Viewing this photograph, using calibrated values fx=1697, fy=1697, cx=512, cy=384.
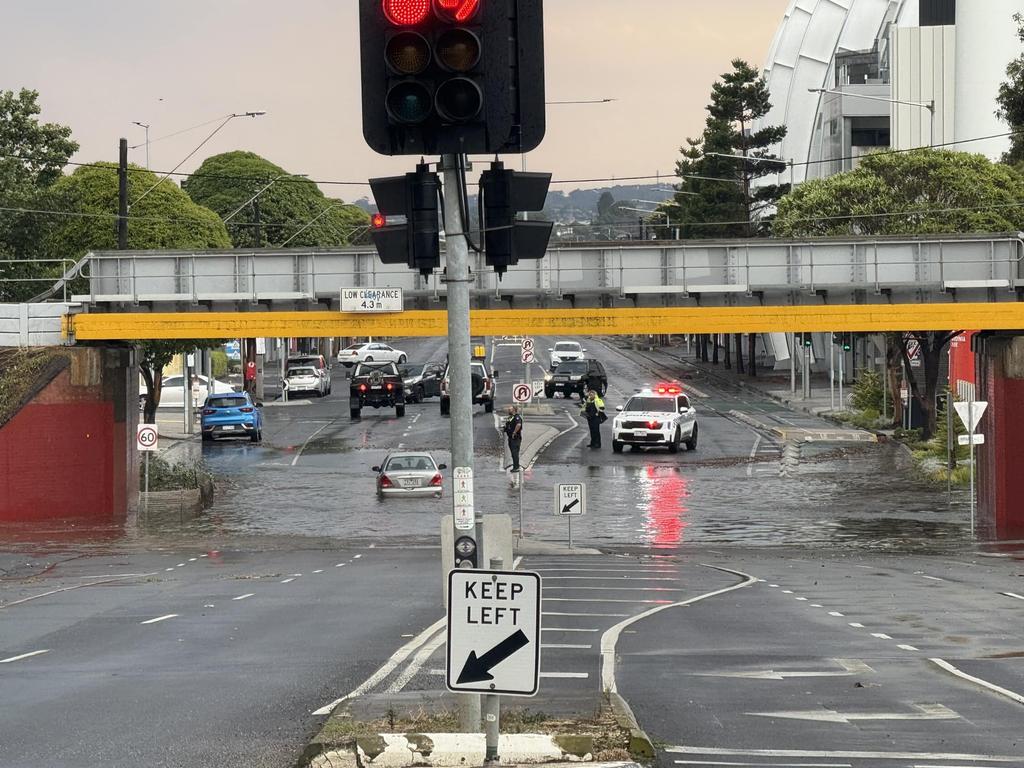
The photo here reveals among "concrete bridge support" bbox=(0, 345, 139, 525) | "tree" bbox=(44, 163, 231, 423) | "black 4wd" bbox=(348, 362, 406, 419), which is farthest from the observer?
"black 4wd" bbox=(348, 362, 406, 419)

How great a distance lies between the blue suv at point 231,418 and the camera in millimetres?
58938

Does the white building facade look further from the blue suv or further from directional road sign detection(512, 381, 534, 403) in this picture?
the blue suv

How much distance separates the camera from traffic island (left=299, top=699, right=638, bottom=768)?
9742 millimetres

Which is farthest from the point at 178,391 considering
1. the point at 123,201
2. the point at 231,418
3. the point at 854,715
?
the point at 854,715

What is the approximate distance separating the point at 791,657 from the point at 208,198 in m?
94.7

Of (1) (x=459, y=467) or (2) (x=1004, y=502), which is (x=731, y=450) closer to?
(2) (x=1004, y=502)

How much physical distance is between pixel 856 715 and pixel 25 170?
5005cm

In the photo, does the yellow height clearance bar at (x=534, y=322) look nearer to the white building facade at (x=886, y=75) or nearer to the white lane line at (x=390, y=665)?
the white building facade at (x=886, y=75)

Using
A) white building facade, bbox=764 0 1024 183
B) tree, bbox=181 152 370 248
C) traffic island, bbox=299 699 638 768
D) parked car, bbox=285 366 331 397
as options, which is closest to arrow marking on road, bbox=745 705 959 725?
traffic island, bbox=299 699 638 768

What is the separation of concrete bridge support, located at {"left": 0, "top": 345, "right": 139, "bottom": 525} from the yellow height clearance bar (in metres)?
0.98

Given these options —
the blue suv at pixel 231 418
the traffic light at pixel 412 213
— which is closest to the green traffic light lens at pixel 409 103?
the traffic light at pixel 412 213

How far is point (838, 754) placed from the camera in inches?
441

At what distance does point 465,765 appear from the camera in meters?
9.66

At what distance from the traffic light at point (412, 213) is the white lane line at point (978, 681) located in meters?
6.65
